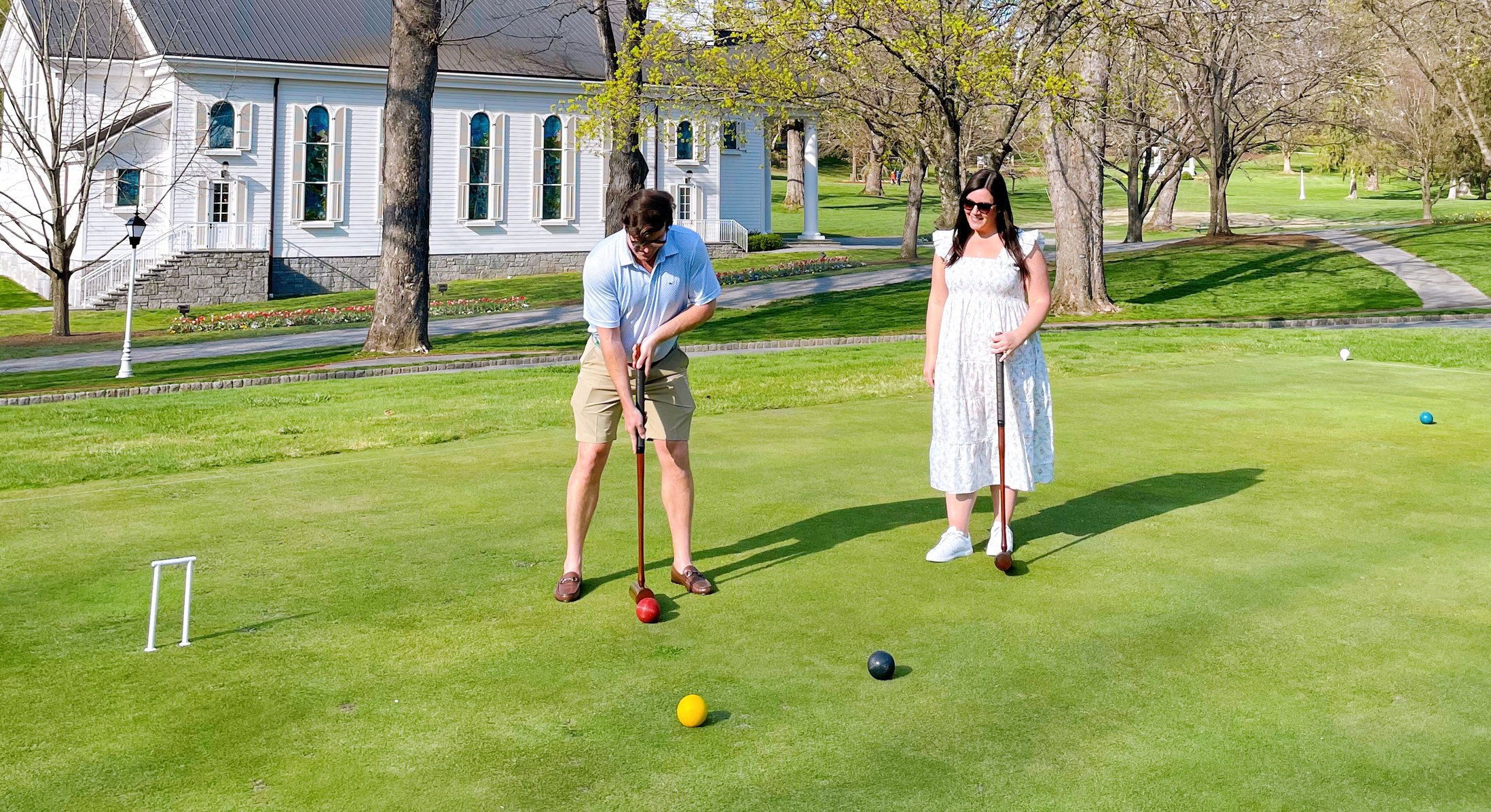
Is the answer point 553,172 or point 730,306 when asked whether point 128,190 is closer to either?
point 553,172

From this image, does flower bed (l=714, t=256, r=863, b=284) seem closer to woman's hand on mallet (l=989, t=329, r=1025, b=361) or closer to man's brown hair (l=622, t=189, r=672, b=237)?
woman's hand on mallet (l=989, t=329, r=1025, b=361)

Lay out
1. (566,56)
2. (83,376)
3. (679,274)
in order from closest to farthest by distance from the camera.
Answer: (679,274) < (83,376) < (566,56)

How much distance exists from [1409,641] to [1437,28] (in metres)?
38.5

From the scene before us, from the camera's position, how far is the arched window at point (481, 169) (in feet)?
144

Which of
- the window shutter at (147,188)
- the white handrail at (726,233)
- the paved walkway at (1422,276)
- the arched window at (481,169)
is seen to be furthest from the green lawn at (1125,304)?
the window shutter at (147,188)

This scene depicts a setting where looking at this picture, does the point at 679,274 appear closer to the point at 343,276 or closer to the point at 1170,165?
the point at 343,276

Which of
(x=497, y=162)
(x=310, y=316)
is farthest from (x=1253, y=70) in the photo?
(x=310, y=316)

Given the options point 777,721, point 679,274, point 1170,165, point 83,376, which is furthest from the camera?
point 1170,165

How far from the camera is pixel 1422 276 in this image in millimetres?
30797

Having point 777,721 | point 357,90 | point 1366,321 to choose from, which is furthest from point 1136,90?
point 777,721

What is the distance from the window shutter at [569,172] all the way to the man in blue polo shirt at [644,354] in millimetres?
39323

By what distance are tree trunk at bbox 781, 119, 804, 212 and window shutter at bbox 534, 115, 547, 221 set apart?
2808 cm

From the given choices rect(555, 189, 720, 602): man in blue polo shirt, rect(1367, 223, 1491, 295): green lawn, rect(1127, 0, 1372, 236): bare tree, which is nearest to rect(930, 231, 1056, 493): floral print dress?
rect(555, 189, 720, 602): man in blue polo shirt

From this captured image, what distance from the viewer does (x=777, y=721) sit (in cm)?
452
